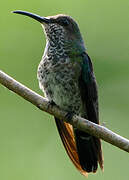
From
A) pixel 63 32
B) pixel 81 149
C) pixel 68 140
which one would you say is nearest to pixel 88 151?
pixel 81 149

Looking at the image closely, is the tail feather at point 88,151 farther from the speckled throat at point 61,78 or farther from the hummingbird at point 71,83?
the speckled throat at point 61,78

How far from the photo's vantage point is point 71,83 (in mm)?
5348

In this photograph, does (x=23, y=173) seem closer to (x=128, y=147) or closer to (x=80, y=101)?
(x=80, y=101)

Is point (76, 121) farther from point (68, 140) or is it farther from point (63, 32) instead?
point (63, 32)

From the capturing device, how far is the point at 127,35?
7113mm

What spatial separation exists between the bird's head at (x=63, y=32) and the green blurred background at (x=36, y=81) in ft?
2.75

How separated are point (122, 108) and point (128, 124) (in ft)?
1.89

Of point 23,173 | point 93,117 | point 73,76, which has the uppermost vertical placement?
point 73,76

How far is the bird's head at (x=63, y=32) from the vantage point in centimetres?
564

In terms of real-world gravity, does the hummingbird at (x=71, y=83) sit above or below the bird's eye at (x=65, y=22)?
below

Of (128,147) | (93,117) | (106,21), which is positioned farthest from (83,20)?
(128,147)

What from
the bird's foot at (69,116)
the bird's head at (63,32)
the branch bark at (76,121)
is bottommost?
the bird's foot at (69,116)

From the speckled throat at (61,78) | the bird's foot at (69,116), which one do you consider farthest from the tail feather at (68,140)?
the bird's foot at (69,116)

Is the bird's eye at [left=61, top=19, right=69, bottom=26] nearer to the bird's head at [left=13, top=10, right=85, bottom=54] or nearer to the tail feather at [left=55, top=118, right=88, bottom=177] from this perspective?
the bird's head at [left=13, top=10, right=85, bottom=54]
